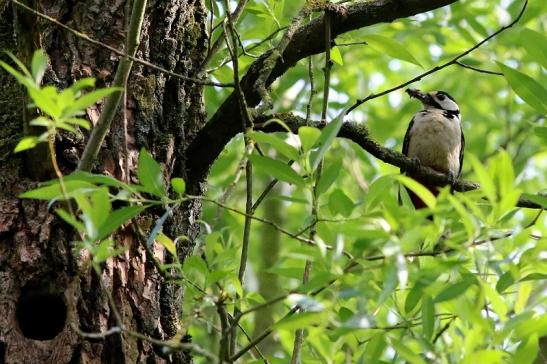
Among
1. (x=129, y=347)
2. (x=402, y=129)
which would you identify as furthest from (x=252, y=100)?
(x=402, y=129)

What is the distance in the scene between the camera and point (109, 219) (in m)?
2.26

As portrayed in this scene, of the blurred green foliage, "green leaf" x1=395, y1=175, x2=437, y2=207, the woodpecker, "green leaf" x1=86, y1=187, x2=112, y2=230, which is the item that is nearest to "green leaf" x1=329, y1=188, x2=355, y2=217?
the blurred green foliage

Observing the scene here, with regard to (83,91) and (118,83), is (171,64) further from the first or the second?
(118,83)

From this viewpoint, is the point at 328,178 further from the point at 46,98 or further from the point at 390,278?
the point at 46,98

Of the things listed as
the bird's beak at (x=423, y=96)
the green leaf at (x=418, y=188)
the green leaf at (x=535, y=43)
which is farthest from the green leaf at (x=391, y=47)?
the bird's beak at (x=423, y=96)

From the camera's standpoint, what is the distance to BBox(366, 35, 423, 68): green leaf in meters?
3.24

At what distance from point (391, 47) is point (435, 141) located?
8.65ft

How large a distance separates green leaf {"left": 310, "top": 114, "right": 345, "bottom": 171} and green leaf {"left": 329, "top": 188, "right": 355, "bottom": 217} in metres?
0.10

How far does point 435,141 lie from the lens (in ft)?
19.1

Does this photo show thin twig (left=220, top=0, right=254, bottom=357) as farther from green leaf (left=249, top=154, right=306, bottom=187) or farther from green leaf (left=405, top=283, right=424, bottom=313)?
green leaf (left=405, top=283, right=424, bottom=313)

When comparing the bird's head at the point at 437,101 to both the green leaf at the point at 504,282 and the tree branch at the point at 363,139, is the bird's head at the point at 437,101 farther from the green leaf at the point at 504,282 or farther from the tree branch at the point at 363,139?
the green leaf at the point at 504,282

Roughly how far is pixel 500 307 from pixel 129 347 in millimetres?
1166

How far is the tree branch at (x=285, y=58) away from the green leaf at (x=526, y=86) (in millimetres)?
577

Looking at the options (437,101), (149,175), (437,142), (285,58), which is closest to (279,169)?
(149,175)
